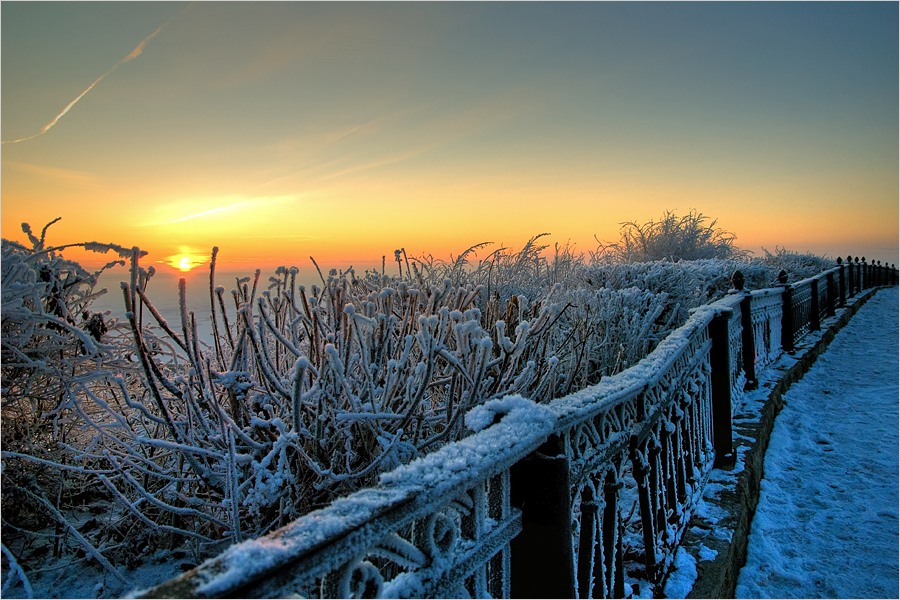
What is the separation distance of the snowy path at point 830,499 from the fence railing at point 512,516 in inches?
26.3

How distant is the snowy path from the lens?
287cm

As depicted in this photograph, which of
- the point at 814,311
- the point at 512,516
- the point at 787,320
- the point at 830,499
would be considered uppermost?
the point at 512,516

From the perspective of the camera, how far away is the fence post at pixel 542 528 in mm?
1409

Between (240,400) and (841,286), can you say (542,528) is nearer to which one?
(240,400)

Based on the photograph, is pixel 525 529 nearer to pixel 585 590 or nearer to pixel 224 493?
pixel 585 590

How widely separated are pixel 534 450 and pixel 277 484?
118cm

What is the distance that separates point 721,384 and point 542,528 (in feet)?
10.5

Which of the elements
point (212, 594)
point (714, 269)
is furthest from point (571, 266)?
point (212, 594)

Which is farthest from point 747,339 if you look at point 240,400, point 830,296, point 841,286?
point 841,286

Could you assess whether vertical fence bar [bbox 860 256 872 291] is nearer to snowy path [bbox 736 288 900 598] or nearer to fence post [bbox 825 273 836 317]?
fence post [bbox 825 273 836 317]

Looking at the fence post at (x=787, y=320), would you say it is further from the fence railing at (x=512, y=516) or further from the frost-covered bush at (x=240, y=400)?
the frost-covered bush at (x=240, y=400)

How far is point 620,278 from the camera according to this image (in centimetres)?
802

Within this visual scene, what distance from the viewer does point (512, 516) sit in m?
1.36

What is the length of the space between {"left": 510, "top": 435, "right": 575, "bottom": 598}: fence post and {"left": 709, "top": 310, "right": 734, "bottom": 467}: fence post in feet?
9.60
